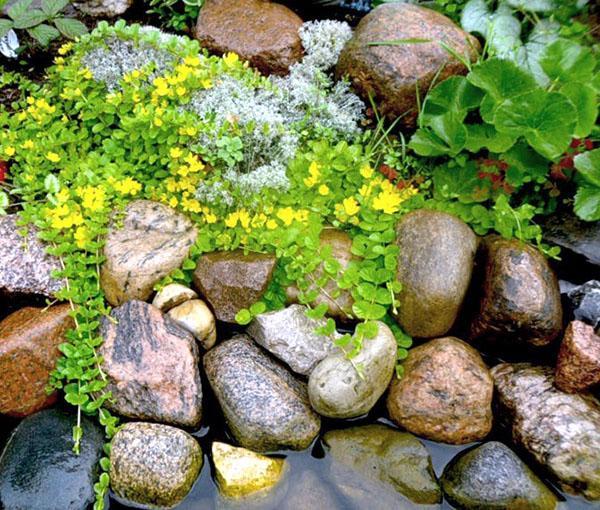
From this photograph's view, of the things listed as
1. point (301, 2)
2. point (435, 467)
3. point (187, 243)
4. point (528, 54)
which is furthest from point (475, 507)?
→ point (301, 2)

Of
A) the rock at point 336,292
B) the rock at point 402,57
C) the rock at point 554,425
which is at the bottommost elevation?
the rock at point 554,425

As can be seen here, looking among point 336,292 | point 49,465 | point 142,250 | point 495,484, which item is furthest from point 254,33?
point 495,484

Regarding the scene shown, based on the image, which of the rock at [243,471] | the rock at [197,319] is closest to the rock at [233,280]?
the rock at [197,319]

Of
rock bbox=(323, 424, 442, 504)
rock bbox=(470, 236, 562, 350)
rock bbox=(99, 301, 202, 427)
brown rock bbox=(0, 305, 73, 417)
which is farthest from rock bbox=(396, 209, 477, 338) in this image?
brown rock bbox=(0, 305, 73, 417)

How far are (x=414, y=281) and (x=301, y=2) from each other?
2806 mm

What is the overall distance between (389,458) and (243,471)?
76 cm

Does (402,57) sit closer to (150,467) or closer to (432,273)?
(432,273)

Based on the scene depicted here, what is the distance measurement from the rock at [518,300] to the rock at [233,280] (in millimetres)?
1223

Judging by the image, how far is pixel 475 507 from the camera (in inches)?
117

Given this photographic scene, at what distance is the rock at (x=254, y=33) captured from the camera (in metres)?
4.40

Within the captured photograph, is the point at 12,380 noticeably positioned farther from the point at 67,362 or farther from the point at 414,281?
the point at 414,281

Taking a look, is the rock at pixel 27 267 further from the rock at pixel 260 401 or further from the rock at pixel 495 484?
the rock at pixel 495 484

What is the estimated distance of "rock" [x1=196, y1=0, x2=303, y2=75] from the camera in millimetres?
4402

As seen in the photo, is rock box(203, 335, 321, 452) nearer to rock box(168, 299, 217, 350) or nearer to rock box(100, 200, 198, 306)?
rock box(168, 299, 217, 350)
